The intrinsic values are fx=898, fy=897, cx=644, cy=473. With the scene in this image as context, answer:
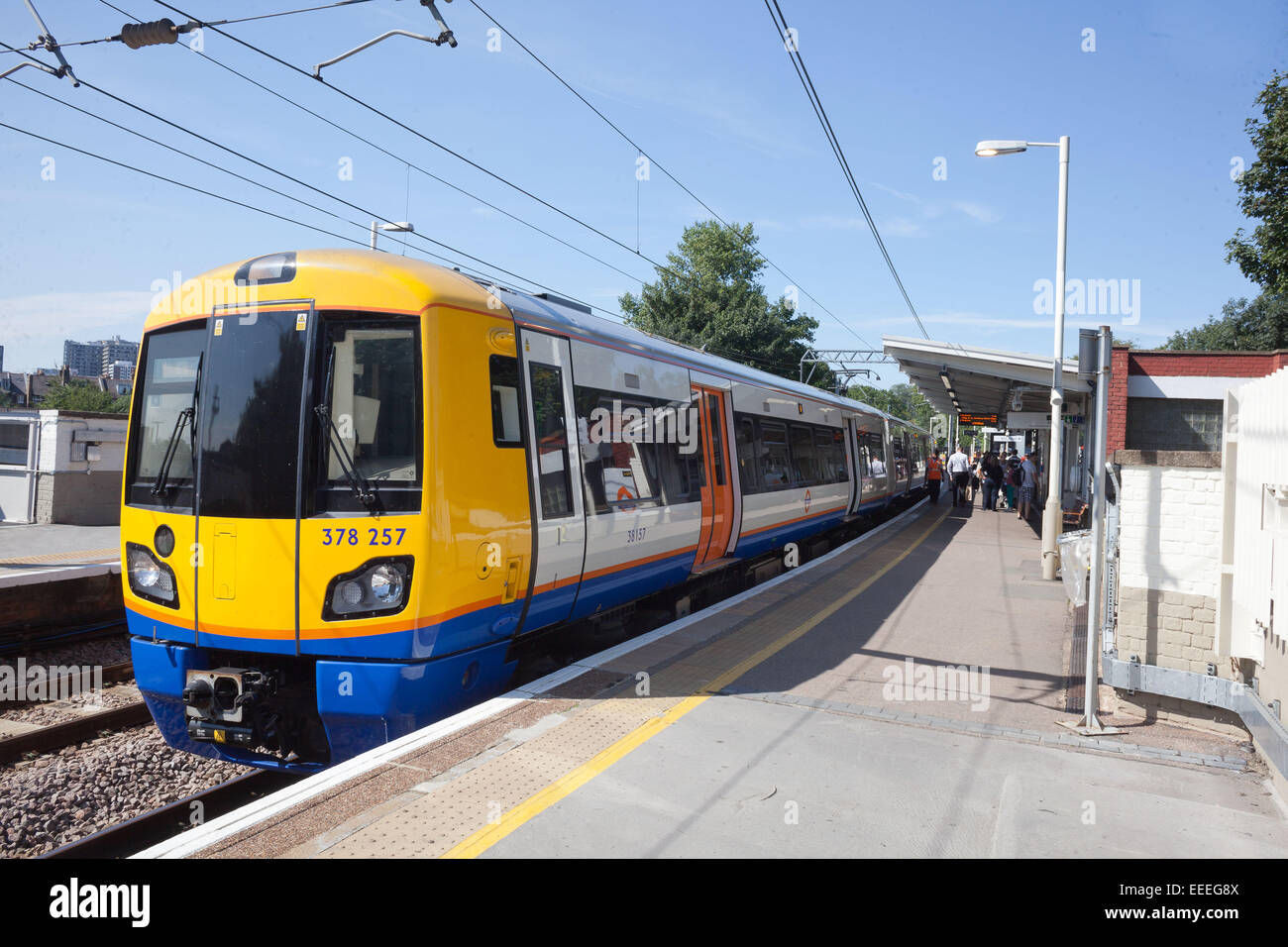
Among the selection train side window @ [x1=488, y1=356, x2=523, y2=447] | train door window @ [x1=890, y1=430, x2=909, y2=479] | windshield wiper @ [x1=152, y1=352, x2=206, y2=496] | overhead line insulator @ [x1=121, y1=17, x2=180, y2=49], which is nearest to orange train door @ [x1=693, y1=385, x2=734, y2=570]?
train side window @ [x1=488, y1=356, x2=523, y2=447]

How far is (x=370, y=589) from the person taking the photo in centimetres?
479

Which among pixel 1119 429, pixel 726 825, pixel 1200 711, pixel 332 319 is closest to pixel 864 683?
pixel 1200 711

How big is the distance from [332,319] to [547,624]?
2.48m

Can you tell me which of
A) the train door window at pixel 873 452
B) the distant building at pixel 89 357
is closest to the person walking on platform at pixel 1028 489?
the train door window at pixel 873 452

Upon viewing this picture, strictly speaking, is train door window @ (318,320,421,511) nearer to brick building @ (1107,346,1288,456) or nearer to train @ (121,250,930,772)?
train @ (121,250,930,772)

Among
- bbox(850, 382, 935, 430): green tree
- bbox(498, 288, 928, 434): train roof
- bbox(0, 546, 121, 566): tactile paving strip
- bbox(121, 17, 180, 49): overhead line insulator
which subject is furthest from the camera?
bbox(850, 382, 935, 430): green tree

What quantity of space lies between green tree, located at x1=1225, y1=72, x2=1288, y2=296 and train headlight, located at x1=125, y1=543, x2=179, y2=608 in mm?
25903

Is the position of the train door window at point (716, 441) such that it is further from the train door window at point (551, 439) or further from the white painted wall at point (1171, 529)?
the white painted wall at point (1171, 529)

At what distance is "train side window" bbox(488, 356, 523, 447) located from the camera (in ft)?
17.6

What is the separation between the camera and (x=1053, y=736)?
535cm

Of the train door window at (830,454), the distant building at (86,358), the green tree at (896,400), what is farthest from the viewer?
the distant building at (86,358)

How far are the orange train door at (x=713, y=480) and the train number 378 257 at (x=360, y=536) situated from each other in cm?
451

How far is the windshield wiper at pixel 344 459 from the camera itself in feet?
15.7
